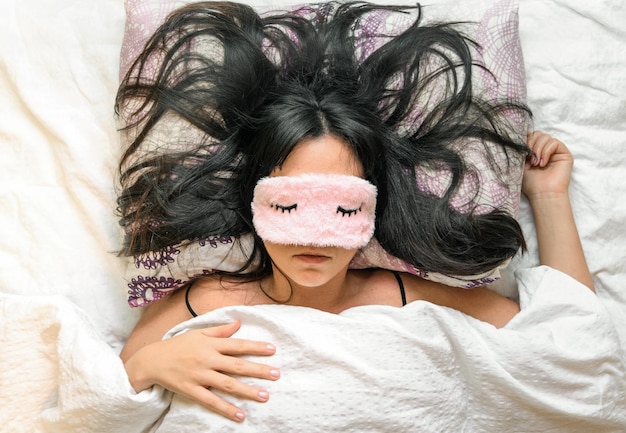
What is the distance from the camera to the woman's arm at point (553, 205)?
1.46 m

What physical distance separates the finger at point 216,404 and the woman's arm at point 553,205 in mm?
638

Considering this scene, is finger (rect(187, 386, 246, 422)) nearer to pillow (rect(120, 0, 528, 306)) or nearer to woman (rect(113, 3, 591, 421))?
woman (rect(113, 3, 591, 421))

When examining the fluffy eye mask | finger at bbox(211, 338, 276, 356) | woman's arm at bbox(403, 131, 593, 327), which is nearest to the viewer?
the fluffy eye mask

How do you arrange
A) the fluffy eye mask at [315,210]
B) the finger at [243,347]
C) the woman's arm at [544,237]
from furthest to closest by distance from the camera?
the woman's arm at [544,237], the finger at [243,347], the fluffy eye mask at [315,210]

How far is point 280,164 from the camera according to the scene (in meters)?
1.25

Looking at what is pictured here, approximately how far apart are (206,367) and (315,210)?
1.08 feet

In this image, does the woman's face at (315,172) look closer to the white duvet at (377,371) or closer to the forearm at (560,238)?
the white duvet at (377,371)

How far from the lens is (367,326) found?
134 cm

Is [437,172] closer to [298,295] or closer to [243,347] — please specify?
[298,295]

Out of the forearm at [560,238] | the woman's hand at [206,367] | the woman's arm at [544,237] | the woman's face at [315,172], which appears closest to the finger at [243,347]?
the woman's hand at [206,367]

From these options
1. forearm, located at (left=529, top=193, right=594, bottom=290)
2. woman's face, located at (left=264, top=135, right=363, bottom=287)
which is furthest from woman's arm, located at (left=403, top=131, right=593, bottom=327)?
woman's face, located at (left=264, top=135, right=363, bottom=287)

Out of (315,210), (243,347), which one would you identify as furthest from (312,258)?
(243,347)

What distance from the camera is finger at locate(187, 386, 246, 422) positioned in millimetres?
1286

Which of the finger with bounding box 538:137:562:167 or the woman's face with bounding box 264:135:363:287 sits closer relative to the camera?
the woman's face with bounding box 264:135:363:287
